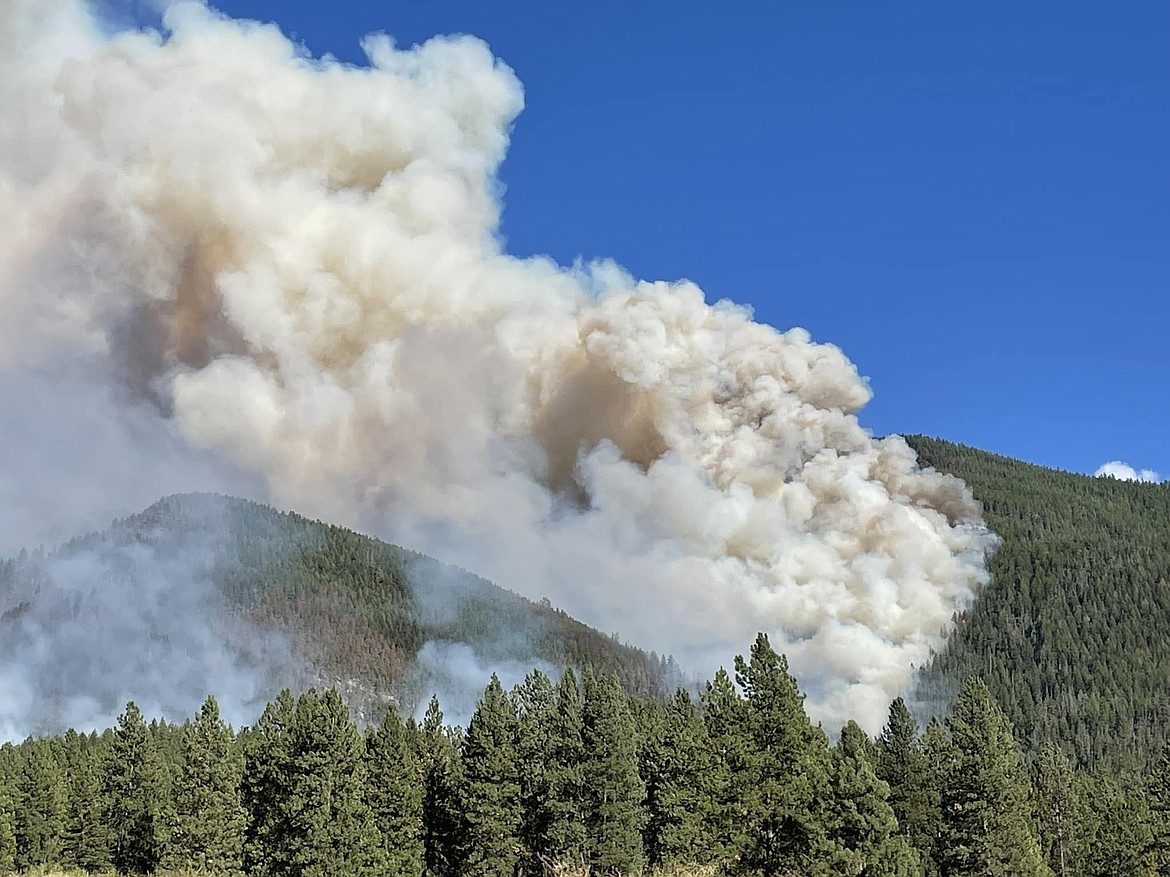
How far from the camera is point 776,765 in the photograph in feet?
186

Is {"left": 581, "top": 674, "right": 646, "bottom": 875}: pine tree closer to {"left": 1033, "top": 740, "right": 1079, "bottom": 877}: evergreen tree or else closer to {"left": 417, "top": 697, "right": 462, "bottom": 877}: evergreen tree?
{"left": 417, "top": 697, "right": 462, "bottom": 877}: evergreen tree

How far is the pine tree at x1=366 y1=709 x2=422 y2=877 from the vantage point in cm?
8312

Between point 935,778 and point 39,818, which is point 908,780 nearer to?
point 935,778

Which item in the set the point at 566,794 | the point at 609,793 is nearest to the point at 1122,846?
the point at 609,793

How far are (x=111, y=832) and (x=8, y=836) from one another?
18.3m

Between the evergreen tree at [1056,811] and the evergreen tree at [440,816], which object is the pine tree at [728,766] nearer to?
the evergreen tree at [440,816]

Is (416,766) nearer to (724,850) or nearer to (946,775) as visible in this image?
(724,850)

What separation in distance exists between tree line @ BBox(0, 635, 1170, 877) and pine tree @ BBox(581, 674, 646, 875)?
0.48ft

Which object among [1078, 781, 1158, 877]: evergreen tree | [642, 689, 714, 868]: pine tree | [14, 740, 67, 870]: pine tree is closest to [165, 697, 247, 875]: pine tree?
[14, 740, 67, 870]: pine tree

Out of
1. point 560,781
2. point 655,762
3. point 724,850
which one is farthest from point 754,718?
point 655,762

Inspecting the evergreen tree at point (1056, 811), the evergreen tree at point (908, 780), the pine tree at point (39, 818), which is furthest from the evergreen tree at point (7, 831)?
the evergreen tree at point (1056, 811)

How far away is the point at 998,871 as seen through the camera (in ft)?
202

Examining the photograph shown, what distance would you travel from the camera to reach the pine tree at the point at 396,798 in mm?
83125

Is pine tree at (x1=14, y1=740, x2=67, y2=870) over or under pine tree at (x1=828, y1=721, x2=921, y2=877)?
under
